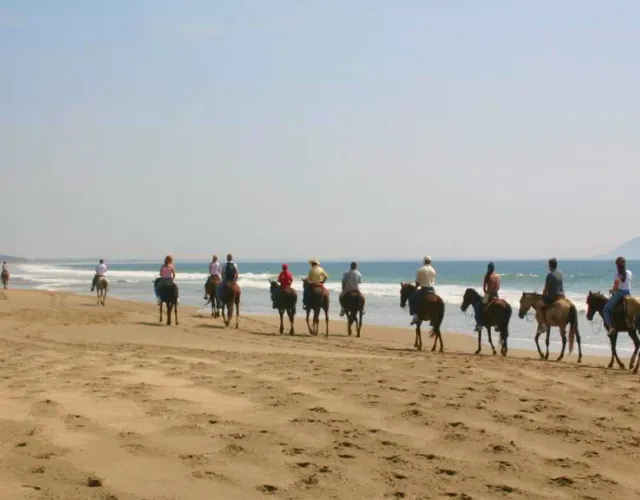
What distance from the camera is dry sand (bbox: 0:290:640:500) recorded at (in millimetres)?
5555

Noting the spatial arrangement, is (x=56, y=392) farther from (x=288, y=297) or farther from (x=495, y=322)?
(x=288, y=297)

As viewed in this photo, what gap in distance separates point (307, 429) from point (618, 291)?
31.7 feet

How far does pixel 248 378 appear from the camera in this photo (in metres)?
9.94

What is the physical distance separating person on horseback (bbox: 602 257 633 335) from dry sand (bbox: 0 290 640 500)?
101 inches

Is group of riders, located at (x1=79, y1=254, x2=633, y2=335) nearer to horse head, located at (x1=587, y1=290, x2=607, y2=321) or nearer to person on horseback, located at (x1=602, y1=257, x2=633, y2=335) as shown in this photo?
person on horseback, located at (x1=602, y1=257, x2=633, y2=335)

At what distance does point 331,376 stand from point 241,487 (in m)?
4.87

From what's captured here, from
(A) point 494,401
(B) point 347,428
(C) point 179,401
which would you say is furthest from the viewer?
(A) point 494,401

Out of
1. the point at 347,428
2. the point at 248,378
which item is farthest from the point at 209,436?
the point at 248,378

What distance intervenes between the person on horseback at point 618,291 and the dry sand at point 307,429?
2.57 meters

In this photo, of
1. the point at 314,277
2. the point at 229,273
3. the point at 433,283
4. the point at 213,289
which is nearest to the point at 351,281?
the point at 314,277

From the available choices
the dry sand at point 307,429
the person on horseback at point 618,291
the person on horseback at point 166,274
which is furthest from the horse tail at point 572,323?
the person on horseback at point 166,274

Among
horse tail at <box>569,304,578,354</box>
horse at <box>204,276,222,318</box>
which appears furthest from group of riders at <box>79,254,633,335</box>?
horse tail at <box>569,304,578,354</box>

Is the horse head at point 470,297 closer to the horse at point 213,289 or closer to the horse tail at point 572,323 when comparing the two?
the horse tail at point 572,323

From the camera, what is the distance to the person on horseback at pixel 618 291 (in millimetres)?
14516
